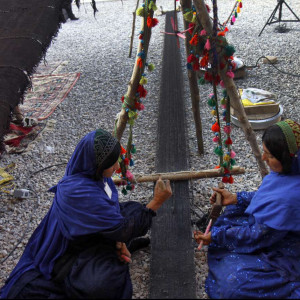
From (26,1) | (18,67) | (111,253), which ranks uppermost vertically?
(26,1)

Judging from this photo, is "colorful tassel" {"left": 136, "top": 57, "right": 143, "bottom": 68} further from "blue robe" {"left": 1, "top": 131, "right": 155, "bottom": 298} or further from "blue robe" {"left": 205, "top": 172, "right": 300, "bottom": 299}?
"blue robe" {"left": 205, "top": 172, "right": 300, "bottom": 299}

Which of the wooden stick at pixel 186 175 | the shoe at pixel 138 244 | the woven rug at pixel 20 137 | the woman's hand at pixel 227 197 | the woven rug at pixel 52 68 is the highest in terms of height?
the woven rug at pixel 52 68

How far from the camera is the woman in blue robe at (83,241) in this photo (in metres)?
1.72

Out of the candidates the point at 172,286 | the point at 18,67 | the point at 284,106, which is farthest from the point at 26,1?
the point at 172,286

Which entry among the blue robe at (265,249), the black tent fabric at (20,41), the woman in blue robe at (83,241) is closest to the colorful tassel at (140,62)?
the woman in blue robe at (83,241)

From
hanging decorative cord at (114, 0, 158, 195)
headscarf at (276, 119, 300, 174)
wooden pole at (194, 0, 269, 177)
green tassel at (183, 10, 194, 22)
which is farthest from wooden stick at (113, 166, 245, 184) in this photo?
green tassel at (183, 10, 194, 22)

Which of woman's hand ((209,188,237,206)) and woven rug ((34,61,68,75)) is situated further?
woven rug ((34,61,68,75))

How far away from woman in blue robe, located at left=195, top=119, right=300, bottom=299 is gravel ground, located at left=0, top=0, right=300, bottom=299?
0.35 m

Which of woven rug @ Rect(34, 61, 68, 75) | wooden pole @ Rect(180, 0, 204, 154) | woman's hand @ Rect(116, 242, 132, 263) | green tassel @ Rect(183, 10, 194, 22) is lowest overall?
woman's hand @ Rect(116, 242, 132, 263)

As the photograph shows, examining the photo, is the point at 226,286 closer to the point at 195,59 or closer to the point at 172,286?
the point at 172,286

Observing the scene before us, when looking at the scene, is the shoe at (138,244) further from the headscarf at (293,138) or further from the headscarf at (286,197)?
the headscarf at (293,138)

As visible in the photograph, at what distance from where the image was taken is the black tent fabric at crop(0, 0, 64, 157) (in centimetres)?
303

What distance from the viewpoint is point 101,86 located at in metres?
5.48

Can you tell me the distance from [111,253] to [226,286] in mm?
624
